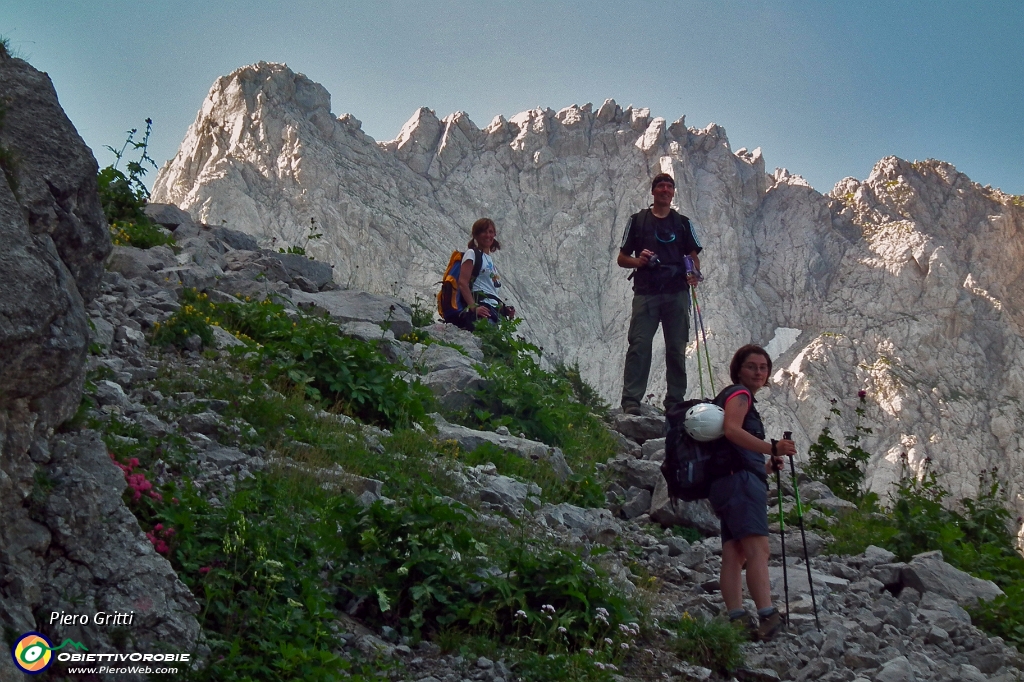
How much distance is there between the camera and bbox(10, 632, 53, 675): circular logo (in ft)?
10.3

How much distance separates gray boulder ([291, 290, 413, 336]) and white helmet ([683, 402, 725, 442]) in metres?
5.14

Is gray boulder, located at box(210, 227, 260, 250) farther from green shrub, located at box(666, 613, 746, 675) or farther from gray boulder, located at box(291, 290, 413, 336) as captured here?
green shrub, located at box(666, 613, 746, 675)

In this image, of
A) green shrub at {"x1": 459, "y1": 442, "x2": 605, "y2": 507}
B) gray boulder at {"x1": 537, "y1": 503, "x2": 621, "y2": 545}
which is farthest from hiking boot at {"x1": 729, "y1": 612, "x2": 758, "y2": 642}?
green shrub at {"x1": 459, "y1": 442, "x2": 605, "y2": 507}

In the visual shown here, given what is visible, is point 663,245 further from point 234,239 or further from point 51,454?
point 234,239

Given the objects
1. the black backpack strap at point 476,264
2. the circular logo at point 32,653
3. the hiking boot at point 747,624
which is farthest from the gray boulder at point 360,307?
the circular logo at point 32,653

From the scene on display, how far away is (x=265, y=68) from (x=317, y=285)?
43684mm

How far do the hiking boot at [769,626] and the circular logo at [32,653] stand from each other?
3614 millimetres

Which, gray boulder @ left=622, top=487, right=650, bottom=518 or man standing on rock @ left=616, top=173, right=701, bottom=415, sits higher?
man standing on rock @ left=616, top=173, right=701, bottom=415

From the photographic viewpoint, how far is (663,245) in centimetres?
1000

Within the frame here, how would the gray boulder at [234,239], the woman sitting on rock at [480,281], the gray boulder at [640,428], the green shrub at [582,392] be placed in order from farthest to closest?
1. the gray boulder at [234,239]
2. the green shrub at [582,392]
3. the woman sitting on rock at [480,281]
4. the gray boulder at [640,428]

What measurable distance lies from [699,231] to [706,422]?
169ft

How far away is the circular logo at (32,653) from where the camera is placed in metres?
3.15

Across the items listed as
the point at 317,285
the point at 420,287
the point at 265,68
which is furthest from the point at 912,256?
the point at 317,285

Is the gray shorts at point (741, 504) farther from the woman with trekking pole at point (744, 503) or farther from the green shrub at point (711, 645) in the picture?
the green shrub at point (711, 645)
